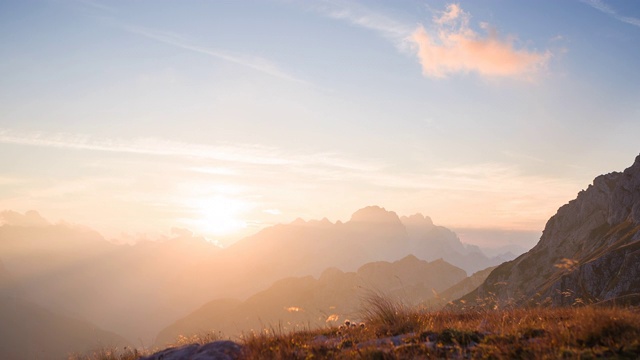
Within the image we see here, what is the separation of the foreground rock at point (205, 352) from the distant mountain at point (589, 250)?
6396cm

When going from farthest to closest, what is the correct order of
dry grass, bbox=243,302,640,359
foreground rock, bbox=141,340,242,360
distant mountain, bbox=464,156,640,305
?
distant mountain, bbox=464,156,640,305 < foreground rock, bbox=141,340,242,360 < dry grass, bbox=243,302,640,359

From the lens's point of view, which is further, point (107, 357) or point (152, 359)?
point (107, 357)

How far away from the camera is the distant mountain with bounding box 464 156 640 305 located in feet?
208

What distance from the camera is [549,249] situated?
120 metres

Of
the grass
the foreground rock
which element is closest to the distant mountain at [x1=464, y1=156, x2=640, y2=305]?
the grass

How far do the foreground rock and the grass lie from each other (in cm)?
29

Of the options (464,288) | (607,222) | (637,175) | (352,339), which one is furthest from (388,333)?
(464,288)

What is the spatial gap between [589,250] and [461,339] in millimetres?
107545

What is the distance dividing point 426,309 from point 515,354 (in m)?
6.09

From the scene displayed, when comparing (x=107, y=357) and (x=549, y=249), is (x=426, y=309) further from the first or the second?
(x=549, y=249)

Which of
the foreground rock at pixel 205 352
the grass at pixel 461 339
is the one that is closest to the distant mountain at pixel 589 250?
the grass at pixel 461 339

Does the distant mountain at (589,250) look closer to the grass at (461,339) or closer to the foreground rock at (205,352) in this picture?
the grass at (461,339)

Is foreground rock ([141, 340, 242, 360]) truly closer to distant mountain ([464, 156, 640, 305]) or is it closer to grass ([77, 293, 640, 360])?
grass ([77, 293, 640, 360])

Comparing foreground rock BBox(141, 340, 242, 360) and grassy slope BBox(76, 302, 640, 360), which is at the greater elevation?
grassy slope BBox(76, 302, 640, 360)
